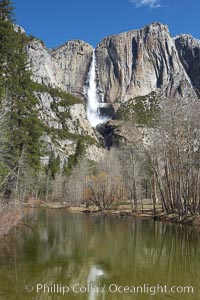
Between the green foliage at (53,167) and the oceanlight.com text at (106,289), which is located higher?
the green foliage at (53,167)

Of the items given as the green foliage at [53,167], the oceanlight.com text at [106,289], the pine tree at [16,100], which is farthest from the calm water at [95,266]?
the green foliage at [53,167]

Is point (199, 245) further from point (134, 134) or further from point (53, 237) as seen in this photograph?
point (134, 134)

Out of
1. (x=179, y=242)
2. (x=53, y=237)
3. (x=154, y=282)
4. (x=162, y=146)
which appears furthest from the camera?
(x=162, y=146)

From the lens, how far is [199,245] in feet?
70.8

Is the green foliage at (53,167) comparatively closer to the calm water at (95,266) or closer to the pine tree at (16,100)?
the pine tree at (16,100)

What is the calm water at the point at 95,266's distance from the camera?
1150 cm

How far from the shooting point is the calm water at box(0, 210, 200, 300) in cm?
1150

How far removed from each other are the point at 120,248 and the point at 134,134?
29753mm

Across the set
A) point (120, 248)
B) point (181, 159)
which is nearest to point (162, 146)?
point (181, 159)

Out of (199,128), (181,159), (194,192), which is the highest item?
(199,128)

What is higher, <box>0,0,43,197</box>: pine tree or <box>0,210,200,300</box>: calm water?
<box>0,0,43,197</box>: pine tree

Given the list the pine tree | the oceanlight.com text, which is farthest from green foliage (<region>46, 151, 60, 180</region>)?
the oceanlight.com text

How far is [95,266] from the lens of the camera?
1542 centimetres

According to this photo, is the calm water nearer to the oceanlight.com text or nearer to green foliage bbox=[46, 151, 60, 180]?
the oceanlight.com text
